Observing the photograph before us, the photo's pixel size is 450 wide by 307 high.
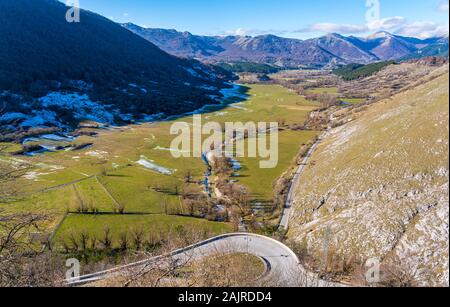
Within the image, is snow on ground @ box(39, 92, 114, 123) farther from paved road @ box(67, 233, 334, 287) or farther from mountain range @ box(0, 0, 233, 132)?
paved road @ box(67, 233, 334, 287)

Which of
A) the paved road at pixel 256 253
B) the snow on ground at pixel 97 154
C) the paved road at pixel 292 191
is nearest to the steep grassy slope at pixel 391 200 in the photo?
the paved road at pixel 292 191

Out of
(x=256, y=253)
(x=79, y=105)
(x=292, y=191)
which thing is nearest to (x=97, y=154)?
(x=79, y=105)

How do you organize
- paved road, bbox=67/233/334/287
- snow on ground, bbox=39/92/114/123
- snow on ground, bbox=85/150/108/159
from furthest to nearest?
1. snow on ground, bbox=39/92/114/123
2. snow on ground, bbox=85/150/108/159
3. paved road, bbox=67/233/334/287

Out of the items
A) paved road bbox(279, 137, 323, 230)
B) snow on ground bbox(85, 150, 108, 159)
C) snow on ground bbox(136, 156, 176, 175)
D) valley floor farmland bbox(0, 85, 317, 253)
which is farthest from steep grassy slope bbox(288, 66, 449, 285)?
snow on ground bbox(85, 150, 108, 159)

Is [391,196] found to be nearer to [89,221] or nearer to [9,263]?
[9,263]

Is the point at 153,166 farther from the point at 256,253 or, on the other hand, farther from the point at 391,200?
the point at 391,200
